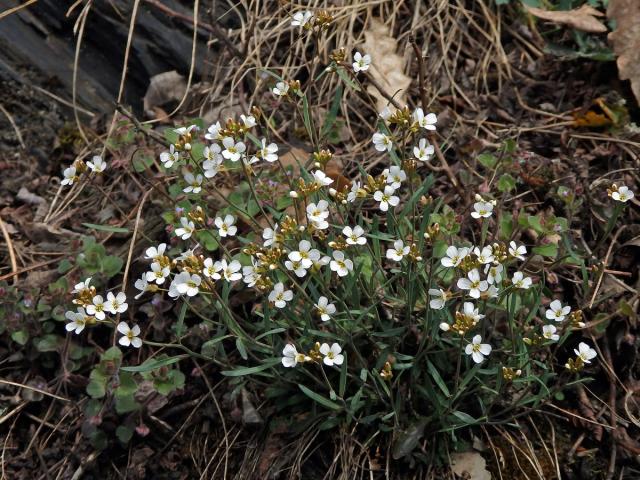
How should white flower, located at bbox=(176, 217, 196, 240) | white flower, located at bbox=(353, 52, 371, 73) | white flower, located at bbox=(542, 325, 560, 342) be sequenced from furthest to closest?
white flower, located at bbox=(353, 52, 371, 73)
white flower, located at bbox=(176, 217, 196, 240)
white flower, located at bbox=(542, 325, 560, 342)

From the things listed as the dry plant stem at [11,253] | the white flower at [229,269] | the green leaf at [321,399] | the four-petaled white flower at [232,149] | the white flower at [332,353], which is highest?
the four-petaled white flower at [232,149]

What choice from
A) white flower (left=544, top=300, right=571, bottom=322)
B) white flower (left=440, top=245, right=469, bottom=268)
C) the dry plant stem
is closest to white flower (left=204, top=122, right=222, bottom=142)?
white flower (left=440, top=245, right=469, bottom=268)

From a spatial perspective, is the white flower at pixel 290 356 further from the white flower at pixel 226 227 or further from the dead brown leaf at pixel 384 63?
the dead brown leaf at pixel 384 63

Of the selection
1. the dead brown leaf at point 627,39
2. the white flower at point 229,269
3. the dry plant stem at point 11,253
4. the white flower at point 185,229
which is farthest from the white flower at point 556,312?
the dry plant stem at point 11,253

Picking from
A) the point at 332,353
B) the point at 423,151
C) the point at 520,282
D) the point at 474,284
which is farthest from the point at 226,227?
the point at 520,282

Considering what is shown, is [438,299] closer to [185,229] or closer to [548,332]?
[548,332]

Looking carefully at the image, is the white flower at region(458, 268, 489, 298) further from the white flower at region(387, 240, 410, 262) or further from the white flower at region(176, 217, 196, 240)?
the white flower at region(176, 217, 196, 240)
